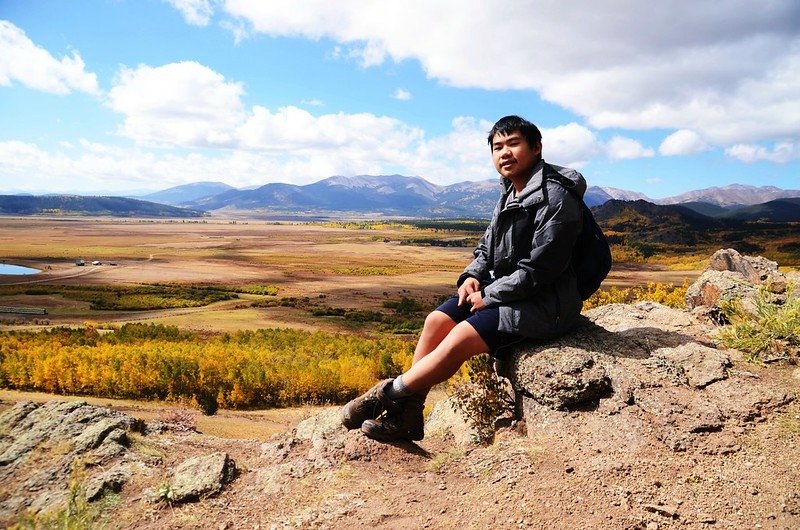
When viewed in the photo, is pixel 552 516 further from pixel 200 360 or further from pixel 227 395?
pixel 200 360

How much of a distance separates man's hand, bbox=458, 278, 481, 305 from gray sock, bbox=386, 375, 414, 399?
102cm

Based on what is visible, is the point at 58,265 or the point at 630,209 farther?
the point at 630,209

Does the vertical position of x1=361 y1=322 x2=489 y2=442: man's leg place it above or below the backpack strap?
below

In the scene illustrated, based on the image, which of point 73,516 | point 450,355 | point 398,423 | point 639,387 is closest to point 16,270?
point 73,516

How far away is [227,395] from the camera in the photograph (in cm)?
1773

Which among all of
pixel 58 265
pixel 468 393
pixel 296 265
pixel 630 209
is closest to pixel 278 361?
pixel 468 393

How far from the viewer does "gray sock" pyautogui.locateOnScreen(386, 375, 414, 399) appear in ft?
15.5

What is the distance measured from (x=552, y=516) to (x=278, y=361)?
67.2 feet

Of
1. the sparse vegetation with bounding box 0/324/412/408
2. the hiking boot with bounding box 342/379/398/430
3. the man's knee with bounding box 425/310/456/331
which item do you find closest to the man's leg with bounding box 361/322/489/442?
the hiking boot with bounding box 342/379/398/430

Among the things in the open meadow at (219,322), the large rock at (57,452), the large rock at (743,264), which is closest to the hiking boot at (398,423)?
the large rock at (57,452)

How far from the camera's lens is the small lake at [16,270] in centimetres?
7925

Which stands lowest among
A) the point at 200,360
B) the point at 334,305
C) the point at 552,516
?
the point at 334,305

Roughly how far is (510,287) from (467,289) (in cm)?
64

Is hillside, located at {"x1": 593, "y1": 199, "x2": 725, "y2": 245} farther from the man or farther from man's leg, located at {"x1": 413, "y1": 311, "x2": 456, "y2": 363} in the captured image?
man's leg, located at {"x1": 413, "y1": 311, "x2": 456, "y2": 363}
